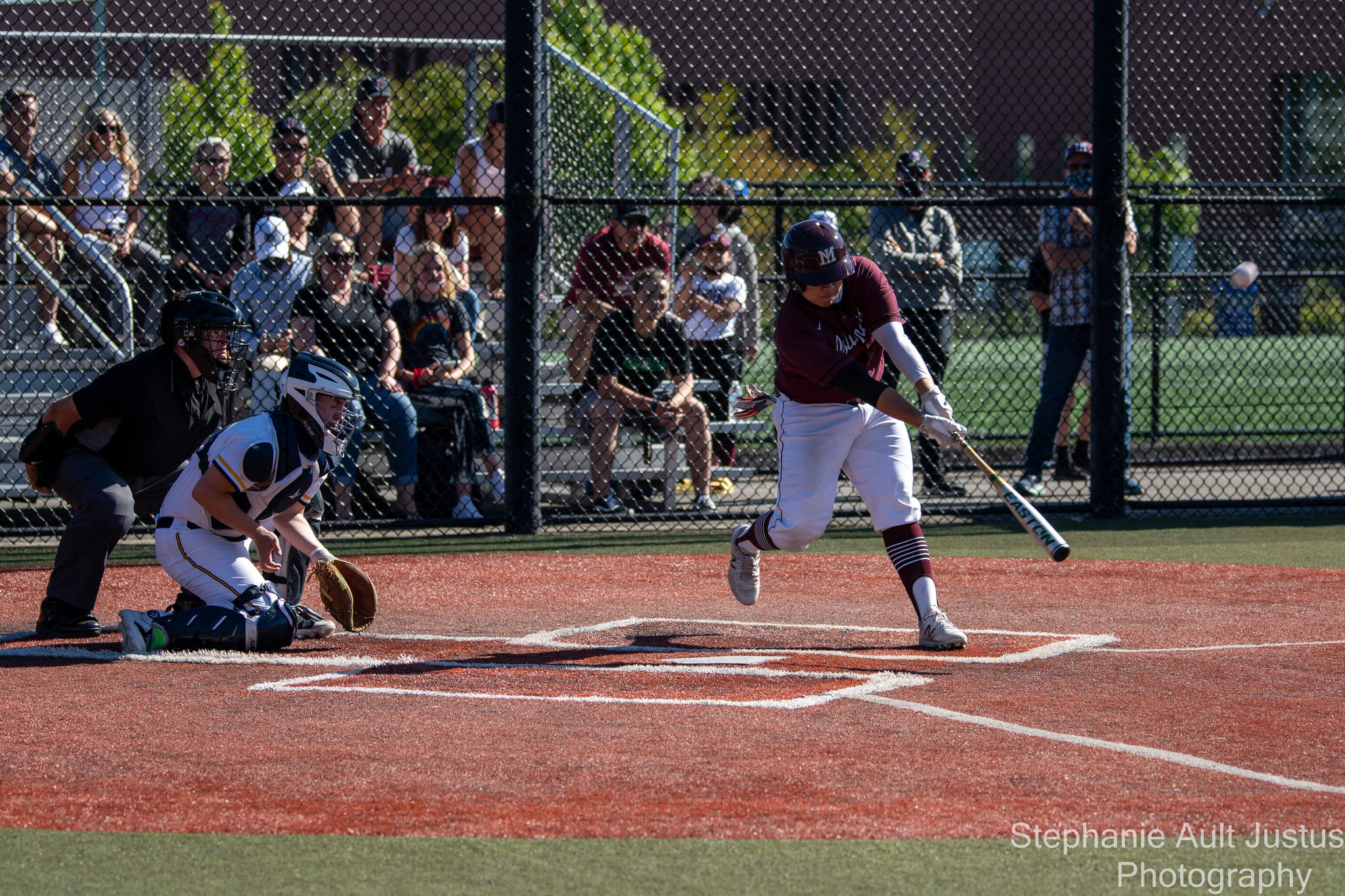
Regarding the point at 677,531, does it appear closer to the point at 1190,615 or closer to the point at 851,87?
the point at 1190,615

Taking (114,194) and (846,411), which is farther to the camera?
(114,194)

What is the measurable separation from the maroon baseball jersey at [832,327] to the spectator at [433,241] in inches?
164

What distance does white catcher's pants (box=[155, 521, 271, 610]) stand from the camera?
18.8ft

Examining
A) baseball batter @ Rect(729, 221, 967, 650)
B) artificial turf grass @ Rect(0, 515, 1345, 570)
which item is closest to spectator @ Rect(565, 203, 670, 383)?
artificial turf grass @ Rect(0, 515, 1345, 570)

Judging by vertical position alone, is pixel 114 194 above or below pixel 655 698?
above

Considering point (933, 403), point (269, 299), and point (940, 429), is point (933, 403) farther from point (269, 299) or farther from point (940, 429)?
point (269, 299)

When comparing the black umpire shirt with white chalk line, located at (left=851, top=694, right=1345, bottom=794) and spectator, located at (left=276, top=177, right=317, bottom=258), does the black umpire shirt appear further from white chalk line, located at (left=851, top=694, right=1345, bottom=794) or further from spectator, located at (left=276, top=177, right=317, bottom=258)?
spectator, located at (left=276, top=177, right=317, bottom=258)

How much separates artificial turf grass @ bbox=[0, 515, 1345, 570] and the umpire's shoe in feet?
7.39

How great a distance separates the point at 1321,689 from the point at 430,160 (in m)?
18.6

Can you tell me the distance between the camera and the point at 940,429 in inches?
217

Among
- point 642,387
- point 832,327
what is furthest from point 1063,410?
point 832,327

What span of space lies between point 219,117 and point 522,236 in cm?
977

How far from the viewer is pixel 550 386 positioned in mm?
10500

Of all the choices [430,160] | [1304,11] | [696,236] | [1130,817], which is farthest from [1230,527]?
[1304,11]
